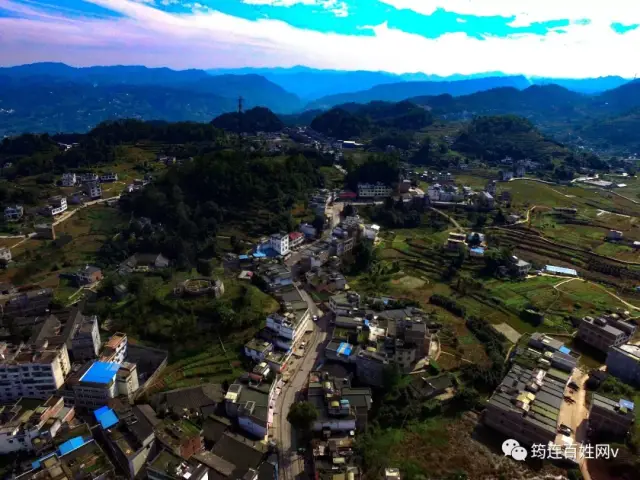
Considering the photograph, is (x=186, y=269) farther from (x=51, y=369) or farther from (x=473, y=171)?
(x=473, y=171)

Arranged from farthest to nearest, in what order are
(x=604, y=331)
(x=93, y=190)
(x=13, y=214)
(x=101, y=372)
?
1. (x=93, y=190)
2. (x=13, y=214)
3. (x=604, y=331)
4. (x=101, y=372)

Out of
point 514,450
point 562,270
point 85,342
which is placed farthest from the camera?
point 562,270

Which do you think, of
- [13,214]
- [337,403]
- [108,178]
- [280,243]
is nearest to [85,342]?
[337,403]

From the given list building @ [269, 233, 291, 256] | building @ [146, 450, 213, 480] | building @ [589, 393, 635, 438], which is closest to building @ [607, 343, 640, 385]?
building @ [589, 393, 635, 438]

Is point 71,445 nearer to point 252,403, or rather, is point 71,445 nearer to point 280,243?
point 252,403

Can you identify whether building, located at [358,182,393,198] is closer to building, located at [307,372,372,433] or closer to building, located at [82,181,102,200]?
building, located at [82,181,102,200]

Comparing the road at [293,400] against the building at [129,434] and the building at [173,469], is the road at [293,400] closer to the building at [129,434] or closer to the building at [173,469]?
the building at [173,469]

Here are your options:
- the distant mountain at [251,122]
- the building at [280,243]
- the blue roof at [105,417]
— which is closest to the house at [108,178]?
the building at [280,243]

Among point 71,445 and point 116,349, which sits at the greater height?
point 116,349
